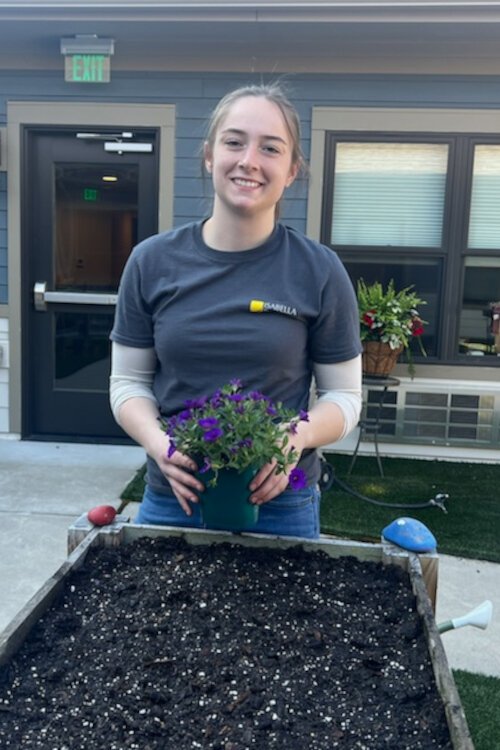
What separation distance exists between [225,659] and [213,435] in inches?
13.2

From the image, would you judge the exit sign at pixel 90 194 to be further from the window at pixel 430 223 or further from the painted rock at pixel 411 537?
the painted rock at pixel 411 537

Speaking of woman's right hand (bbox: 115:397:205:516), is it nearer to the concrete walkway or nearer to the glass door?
the concrete walkway

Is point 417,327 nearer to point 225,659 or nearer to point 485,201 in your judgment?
point 485,201

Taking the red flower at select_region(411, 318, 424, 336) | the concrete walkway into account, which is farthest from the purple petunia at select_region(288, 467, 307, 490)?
the red flower at select_region(411, 318, 424, 336)

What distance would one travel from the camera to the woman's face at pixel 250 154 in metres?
1.34

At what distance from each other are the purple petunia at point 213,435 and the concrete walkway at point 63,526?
1.82m

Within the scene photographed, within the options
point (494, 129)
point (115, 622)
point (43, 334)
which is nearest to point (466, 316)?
point (494, 129)

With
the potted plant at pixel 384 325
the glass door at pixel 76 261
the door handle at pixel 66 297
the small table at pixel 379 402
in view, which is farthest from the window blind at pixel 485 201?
the door handle at pixel 66 297

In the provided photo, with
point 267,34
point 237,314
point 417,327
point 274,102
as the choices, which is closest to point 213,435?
point 237,314

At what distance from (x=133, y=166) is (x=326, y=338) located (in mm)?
3913

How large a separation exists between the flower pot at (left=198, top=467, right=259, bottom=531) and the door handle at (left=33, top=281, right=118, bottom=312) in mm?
3929

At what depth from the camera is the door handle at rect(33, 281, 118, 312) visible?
5.04 metres

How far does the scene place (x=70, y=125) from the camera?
16.0ft

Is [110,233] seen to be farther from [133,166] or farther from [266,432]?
[266,432]
